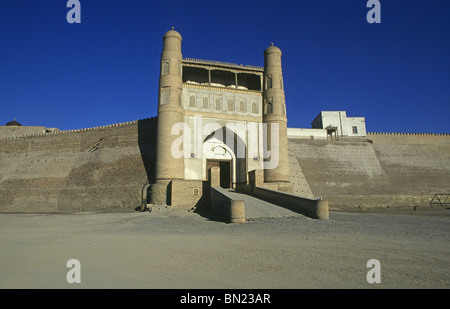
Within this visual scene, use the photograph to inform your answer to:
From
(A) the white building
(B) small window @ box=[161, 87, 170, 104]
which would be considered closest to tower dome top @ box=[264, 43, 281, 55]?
(B) small window @ box=[161, 87, 170, 104]

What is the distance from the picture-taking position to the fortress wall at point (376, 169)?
2459cm

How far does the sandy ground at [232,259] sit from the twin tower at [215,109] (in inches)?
402

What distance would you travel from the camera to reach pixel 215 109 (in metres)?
21.2

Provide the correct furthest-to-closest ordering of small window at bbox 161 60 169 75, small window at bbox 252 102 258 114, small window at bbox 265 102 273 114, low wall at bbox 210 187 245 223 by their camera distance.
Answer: small window at bbox 252 102 258 114
small window at bbox 265 102 273 114
small window at bbox 161 60 169 75
low wall at bbox 210 187 245 223

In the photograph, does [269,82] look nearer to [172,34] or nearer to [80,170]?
[172,34]

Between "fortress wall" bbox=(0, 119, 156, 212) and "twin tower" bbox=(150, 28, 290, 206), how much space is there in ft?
9.36

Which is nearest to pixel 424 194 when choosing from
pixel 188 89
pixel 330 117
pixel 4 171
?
pixel 330 117

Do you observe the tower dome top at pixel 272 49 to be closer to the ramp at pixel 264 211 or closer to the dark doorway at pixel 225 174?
the dark doorway at pixel 225 174

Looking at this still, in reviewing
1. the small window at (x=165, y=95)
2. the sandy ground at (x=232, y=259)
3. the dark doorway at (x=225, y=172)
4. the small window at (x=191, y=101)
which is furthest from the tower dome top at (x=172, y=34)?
the sandy ground at (x=232, y=259)

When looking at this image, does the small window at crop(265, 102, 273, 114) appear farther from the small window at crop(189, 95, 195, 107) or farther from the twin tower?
the small window at crop(189, 95, 195, 107)

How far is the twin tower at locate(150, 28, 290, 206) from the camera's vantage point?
61.4 ft

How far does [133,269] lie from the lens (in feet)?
16.0

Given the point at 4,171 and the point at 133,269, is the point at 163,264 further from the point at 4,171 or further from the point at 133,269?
the point at 4,171
